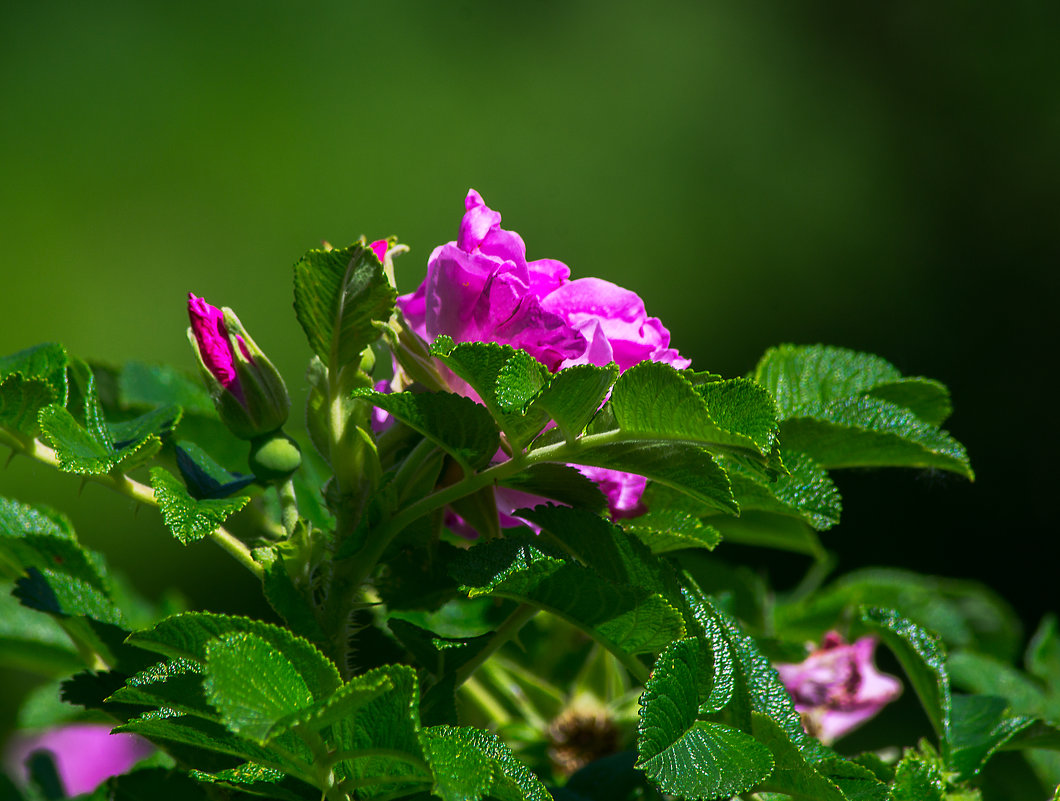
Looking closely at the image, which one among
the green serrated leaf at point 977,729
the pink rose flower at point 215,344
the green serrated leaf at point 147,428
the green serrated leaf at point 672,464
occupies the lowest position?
the green serrated leaf at point 977,729

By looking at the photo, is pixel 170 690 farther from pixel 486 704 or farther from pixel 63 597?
pixel 486 704

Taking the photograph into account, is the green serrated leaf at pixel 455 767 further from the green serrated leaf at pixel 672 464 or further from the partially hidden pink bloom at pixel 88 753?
the partially hidden pink bloom at pixel 88 753

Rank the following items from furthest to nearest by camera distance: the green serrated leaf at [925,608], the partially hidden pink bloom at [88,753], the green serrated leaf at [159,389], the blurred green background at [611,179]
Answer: the blurred green background at [611,179] → the partially hidden pink bloom at [88,753] → the green serrated leaf at [925,608] → the green serrated leaf at [159,389]

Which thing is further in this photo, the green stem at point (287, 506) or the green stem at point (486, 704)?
the green stem at point (486, 704)

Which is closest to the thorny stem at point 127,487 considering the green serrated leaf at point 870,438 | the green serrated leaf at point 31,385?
the green serrated leaf at point 31,385

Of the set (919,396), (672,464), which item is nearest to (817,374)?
(919,396)

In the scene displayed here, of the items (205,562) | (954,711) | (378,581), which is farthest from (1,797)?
(205,562)

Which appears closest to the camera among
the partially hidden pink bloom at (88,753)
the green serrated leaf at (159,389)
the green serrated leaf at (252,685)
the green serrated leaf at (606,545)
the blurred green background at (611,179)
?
the green serrated leaf at (252,685)
